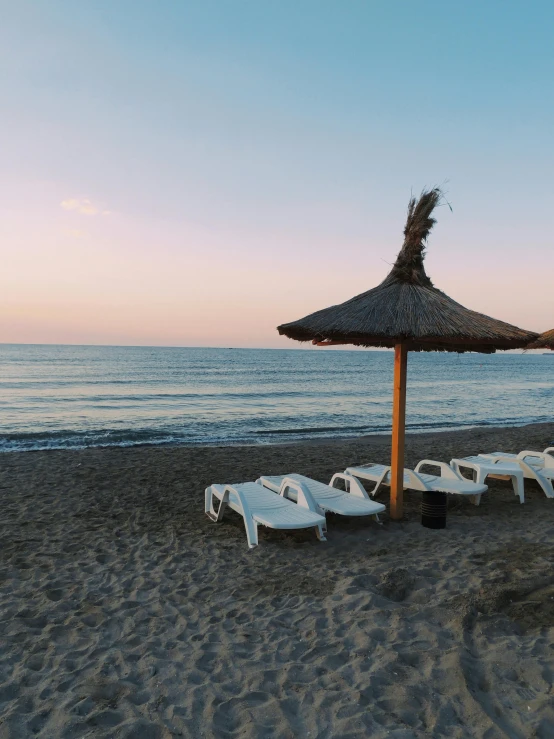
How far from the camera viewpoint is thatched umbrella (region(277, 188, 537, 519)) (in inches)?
199

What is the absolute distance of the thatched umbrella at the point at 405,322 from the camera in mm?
5059

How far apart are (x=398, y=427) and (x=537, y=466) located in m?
3.41

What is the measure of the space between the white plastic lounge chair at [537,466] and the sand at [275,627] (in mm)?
685

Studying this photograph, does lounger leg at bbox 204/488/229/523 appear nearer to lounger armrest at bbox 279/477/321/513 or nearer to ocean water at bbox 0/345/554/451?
lounger armrest at bbox 279/477/321/513

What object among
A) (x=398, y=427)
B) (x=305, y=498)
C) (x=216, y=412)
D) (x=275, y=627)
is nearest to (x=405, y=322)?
(x=398, y=427)

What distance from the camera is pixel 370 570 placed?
4305 mm

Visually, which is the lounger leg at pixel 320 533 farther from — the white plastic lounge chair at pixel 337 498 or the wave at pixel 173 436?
the wave at pixel 173 436

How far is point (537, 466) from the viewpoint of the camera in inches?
299

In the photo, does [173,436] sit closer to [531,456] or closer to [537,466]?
[531,456]

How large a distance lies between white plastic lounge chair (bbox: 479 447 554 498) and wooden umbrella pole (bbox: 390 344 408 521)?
237cm

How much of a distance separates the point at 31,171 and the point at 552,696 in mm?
13707

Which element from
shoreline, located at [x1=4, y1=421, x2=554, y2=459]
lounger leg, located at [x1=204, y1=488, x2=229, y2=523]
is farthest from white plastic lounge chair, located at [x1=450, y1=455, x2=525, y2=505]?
shoreline, located at [x1=4, y1=421, x2=554, y2=459]

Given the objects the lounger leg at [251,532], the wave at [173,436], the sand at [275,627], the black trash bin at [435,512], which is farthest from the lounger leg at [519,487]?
the wave at [173,436]

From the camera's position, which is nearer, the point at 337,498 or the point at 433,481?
the point at 337,498
